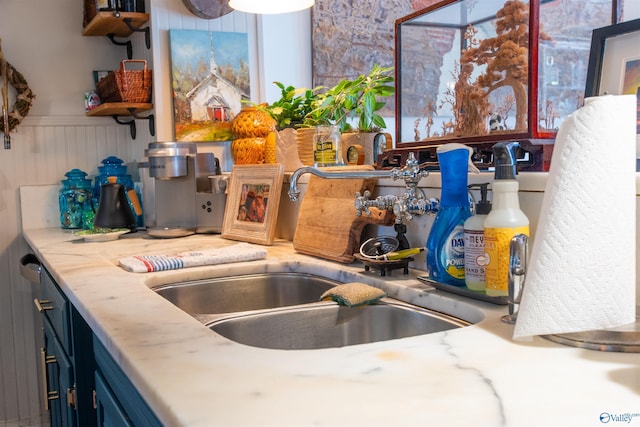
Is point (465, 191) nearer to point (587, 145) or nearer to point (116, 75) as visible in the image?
point (587, 145)

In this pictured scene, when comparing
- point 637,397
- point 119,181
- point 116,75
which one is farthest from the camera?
point 119,181

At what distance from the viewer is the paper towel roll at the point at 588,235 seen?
0.81 meters

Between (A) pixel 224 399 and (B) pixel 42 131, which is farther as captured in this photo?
(B) pixel 42 131

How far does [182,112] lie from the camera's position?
256 centimetres

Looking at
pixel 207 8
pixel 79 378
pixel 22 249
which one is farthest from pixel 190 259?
pixel 22 249

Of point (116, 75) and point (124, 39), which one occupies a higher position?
point (124, 39)

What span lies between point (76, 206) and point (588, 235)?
7.89 feet

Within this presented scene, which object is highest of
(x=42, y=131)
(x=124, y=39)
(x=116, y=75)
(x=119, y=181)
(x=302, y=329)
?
(x=124, y=39)

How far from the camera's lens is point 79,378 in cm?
155

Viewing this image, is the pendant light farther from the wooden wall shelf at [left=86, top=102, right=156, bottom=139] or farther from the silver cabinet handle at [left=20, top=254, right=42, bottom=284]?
the silver cabinet handle at [left=20, top=254, right=42, bottom=284]

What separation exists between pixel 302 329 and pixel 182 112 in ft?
4.98

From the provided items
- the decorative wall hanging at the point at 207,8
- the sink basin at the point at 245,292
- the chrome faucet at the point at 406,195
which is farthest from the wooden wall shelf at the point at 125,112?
the chrome faucet at the point at 406,195

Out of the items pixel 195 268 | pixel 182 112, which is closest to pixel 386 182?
pixel 195 268

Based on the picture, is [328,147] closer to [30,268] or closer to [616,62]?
[616,62]
